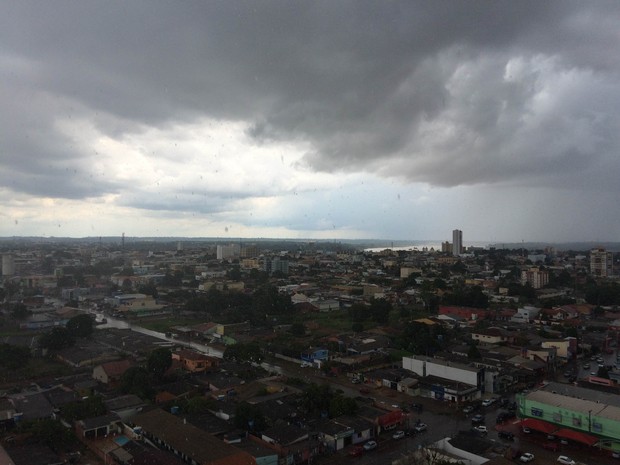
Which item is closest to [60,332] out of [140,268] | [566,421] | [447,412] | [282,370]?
[282,370]

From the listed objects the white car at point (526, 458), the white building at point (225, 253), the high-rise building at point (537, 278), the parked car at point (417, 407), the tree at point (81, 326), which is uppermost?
the white building at point (225, 253)

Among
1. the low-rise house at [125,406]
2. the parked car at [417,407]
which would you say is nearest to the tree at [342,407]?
the parked car at [417,407]

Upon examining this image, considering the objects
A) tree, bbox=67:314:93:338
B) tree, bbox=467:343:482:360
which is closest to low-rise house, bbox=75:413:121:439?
tree, bbox=67:314:93:338

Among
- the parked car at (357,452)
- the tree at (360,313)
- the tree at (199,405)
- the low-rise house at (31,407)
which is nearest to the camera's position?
the parked car at (357,452)

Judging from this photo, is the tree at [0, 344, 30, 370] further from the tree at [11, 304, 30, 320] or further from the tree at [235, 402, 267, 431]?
the tree at [11, 304, 30, 320]

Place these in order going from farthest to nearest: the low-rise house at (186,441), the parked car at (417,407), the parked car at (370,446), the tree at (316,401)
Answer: the parked car at (417,407), the tree at (316,401), the parked car at (370,446), the low-rise house at (186,441)

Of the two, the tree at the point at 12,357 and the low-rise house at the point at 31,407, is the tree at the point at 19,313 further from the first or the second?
the low-rise house at the point at 31,407

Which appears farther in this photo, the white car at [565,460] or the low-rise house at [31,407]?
the low-rise house at [31,407]
